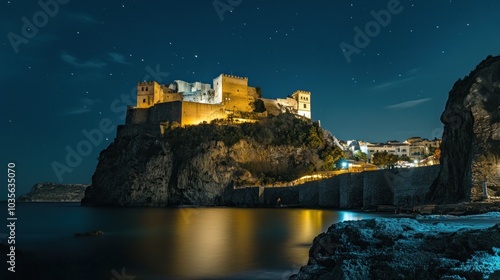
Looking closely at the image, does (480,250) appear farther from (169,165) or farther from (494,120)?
(169,165)

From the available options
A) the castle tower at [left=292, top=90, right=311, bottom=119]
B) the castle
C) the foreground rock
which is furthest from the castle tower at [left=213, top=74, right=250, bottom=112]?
the foreground rock

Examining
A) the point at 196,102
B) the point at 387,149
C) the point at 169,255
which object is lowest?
the point at 169,255

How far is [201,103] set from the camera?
217 feet

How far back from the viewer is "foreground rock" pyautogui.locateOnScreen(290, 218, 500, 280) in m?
5.91

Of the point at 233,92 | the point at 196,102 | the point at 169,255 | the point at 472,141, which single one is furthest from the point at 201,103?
the point at 169,255

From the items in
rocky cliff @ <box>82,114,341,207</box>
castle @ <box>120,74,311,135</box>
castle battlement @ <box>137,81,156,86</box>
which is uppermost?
castle battlement @ <box>137,81,156,86</box>

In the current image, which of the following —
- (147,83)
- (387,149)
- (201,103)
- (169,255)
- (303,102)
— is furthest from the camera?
(387,149)

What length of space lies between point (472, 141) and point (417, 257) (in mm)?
17433

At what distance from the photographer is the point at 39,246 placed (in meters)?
16.7

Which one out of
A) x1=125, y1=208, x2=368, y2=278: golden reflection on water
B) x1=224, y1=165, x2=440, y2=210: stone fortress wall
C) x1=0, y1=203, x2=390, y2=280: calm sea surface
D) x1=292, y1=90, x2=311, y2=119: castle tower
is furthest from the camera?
x1=292, y1=90, x2=311, y2=119: castle tower

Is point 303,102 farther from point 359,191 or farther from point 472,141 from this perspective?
point 472,141

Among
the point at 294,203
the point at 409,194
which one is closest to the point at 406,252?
the point at 409,194

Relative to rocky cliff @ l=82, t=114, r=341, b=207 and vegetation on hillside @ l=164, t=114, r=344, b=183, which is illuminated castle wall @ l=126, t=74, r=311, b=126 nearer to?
vegetation on hillside @ l=164, t=114, r=344, b=183

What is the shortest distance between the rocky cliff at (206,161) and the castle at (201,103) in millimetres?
3805
